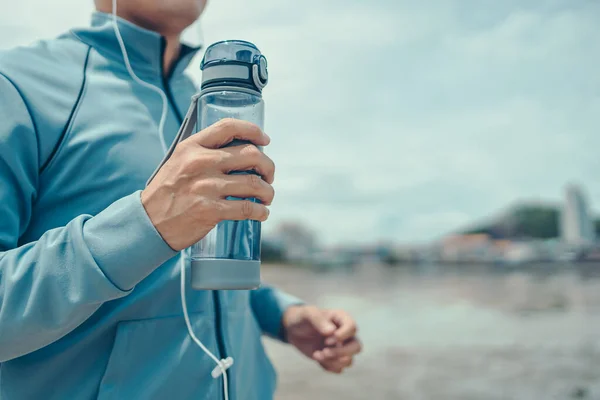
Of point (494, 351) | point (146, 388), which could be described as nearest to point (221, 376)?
point (146, 388)

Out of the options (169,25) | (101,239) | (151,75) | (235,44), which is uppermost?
(169,25)

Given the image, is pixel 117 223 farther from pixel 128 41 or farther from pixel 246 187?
pixel 128 41

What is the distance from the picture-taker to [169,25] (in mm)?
960

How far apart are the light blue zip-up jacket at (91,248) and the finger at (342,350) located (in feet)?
0.66

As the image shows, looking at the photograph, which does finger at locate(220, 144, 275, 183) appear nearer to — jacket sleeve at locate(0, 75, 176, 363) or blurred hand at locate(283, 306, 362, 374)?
jacket sleeve at locate(0, 75, 176, 363)

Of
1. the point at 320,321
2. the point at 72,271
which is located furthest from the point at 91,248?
the point at 320,321

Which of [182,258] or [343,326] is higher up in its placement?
[182,258]

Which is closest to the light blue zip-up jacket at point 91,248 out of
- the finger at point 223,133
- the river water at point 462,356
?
the finger at point 223,133

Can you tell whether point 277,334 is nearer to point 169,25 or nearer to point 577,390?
point 169,25

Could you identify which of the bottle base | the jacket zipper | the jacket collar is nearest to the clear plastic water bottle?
the bottle base

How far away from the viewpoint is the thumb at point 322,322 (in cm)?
106

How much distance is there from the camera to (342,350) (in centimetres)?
106

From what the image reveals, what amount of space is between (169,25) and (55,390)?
71 centimetres

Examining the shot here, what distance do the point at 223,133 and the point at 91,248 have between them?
0.20 metres
